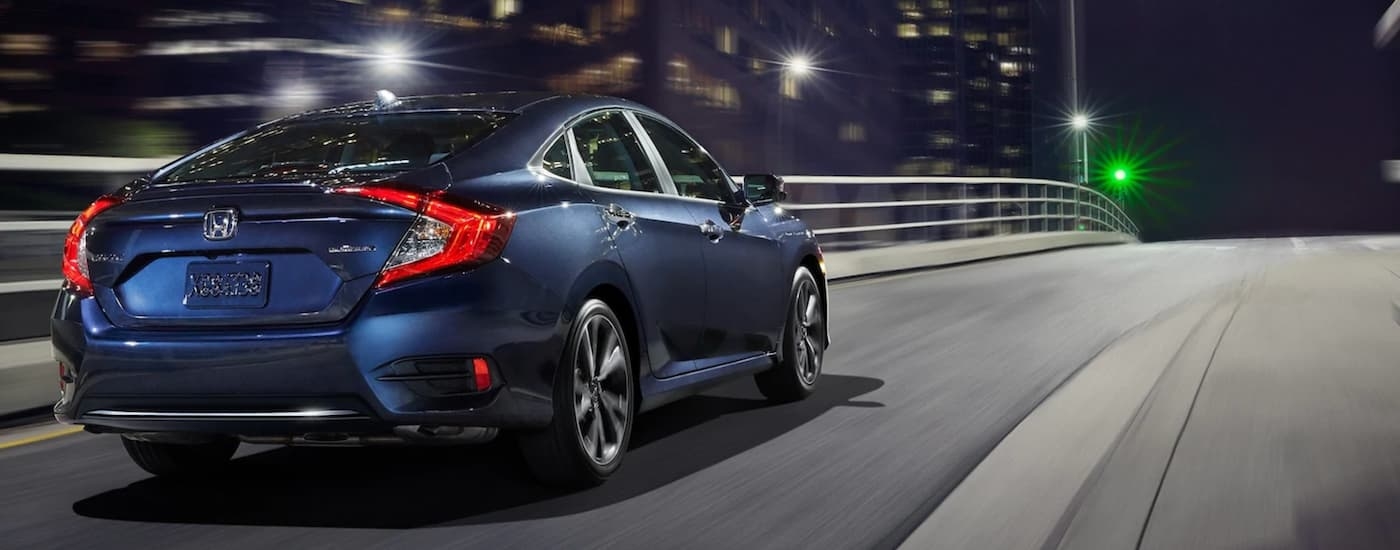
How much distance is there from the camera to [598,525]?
521 cm

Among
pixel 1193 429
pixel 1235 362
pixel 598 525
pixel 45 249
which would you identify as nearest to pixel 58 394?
pixel 598 525

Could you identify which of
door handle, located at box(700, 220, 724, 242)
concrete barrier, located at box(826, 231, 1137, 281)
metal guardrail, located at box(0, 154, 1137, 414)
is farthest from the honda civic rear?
concrete barrier, located at box(826, 231, 1137, 281)

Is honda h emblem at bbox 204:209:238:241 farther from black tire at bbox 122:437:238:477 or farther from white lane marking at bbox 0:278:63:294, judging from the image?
white lane marking at bbox 0:278:63:294

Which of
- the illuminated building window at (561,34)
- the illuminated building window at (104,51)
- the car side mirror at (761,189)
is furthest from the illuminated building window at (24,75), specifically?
the car side mirror at (761,189)

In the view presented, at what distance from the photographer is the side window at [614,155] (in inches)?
248

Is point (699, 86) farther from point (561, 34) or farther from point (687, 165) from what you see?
point (687, 165)

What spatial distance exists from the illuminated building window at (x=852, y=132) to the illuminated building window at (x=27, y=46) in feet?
197

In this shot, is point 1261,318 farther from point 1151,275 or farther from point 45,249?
point 45,249

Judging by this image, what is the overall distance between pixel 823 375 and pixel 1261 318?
17.0 feet

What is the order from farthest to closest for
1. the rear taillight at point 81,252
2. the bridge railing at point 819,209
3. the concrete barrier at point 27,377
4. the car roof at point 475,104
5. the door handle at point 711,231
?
the bridge railing at point 819,209 → the concrete barrier at point 27,377 → the door handle at point 711,231 → the car roof at point 475,104 → the rear taillight at point 81,252

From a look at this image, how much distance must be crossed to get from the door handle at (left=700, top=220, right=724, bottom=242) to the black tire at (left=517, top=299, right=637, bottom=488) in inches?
35.4

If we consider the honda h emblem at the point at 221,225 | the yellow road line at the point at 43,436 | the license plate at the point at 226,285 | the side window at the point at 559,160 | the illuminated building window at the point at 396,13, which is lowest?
the yellow road line at the point at 43,436

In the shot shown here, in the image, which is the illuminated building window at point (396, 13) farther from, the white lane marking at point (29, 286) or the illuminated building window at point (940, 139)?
the illuminated building window at point (940, 139)

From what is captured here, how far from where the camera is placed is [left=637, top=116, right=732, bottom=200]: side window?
23.5 ft
